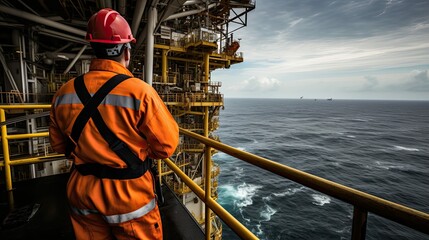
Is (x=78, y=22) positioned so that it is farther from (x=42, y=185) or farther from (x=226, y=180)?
(x=226, y=180)

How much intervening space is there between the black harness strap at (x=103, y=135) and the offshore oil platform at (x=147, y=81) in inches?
30.3

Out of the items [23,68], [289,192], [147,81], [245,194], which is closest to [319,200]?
[289,192]

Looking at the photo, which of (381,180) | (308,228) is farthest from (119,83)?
(381,180)

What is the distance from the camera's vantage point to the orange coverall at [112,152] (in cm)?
133

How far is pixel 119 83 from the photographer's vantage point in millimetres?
1341

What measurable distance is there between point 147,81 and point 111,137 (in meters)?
4.58

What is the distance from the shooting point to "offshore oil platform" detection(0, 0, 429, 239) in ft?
5.77

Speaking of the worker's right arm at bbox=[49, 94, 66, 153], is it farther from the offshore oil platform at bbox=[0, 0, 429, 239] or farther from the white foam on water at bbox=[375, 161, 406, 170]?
the white foam on water at bbox=[375, 161, 406, 170]

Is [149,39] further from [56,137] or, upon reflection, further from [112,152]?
[112,152]

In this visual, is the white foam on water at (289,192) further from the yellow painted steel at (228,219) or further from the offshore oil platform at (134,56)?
the yellow painted steel at (228,219)

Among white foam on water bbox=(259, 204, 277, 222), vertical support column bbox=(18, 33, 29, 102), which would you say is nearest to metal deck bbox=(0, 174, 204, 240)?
vertical support column bbox=(18, 33, 29, 102)

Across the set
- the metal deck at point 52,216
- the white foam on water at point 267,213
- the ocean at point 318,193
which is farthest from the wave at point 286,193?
the metal deck at point 52,216

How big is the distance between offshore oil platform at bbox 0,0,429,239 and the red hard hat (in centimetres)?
119

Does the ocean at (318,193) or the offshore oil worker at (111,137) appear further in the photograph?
the ocean at (318,193)
